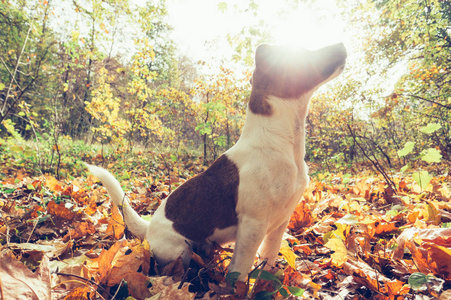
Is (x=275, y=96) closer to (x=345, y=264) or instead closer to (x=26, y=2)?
(x=345, y=264)

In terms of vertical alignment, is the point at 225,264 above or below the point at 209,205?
below

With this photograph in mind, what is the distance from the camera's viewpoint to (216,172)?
1901 mm

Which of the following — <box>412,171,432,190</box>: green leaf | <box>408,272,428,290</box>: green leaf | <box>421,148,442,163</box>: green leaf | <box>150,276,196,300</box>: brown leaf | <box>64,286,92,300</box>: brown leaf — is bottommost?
<box>150,276,196,300</box>: brown leaf

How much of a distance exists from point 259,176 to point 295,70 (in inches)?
32.1

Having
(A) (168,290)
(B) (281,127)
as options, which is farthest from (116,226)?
(B) (281,127)

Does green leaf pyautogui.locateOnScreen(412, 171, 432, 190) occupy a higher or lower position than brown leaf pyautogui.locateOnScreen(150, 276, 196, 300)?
higher

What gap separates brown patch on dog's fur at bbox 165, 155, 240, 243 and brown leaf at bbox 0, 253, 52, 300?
39.4 inches

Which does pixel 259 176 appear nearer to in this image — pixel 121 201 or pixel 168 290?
pixel 168 290

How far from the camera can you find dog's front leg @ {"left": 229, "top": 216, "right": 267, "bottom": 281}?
1.60 metres

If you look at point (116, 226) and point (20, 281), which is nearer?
point (20, 281)

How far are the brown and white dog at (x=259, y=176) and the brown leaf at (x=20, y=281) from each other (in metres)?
0.94

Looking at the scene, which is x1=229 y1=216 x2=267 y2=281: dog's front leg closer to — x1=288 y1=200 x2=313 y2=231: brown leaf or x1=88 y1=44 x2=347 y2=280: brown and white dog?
x1=88 y1=44 x2=347 y2=280: brown and white dog

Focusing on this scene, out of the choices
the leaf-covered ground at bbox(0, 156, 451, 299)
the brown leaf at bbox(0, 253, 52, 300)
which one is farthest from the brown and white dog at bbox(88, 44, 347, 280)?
the brown leaf at bbox(0, 253, 52, 300)

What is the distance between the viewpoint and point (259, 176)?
163 cm
